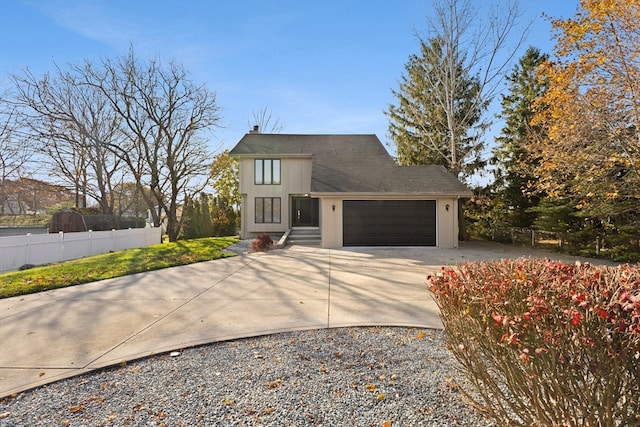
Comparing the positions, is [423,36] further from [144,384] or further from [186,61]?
[144,384]

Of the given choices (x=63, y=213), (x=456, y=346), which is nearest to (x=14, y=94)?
(x=63, y=213)

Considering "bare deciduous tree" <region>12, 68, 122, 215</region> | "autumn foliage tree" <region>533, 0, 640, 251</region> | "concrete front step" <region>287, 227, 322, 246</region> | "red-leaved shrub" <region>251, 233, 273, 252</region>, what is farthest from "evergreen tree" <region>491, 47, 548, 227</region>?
"bare deciduous tree" <region>12, 68, 122, 215</region>

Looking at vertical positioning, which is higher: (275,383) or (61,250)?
(61,250)

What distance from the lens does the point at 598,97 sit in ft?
30.9

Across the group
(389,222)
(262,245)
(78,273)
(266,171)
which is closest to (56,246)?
(78,273)

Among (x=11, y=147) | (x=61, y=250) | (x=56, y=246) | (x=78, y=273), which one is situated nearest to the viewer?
(x=78, y=273)

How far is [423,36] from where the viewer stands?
20.0 metres

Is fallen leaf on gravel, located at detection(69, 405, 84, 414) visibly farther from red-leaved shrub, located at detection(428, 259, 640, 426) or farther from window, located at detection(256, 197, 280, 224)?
window, located at detection(256, 197, 280, 224)

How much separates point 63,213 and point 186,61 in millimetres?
11271

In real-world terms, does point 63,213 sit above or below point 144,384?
above

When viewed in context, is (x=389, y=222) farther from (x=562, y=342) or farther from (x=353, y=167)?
(x=562, y=342)

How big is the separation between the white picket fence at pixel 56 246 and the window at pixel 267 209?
6.94 m

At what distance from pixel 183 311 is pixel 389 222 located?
1097 cm

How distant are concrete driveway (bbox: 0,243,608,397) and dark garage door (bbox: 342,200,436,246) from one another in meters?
5.36
